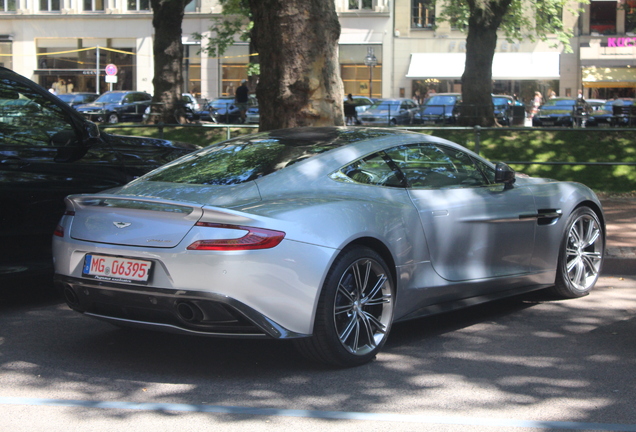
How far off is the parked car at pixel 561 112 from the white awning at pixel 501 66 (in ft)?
51.6

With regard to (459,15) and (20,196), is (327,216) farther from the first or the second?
(459,15)

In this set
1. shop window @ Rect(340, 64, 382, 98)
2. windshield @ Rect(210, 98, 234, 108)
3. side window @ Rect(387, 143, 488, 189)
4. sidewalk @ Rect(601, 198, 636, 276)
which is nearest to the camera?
side window @ Rect(387, 143, 488, 189)

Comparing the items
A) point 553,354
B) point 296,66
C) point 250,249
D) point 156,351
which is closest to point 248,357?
point 156,351

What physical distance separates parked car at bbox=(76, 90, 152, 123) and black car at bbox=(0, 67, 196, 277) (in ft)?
94.1

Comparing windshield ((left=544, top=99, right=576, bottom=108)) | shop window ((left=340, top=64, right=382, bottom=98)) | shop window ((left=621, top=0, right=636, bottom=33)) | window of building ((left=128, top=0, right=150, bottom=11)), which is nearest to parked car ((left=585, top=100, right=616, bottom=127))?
windshield ((left=544, top=99, right=576, bottom=108))

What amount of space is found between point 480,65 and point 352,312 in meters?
19.4

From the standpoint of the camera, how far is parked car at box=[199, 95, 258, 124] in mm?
33031

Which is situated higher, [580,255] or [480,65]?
[480,65]

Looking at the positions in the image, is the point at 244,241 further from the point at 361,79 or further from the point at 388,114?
the point at 361,79

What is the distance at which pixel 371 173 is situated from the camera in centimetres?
527

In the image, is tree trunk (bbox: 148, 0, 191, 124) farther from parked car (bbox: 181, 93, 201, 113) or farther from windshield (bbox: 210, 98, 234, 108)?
windshield (bbox: 210, 98, 234, 108)

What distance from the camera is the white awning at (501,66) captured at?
48625mm

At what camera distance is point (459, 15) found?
36625mm

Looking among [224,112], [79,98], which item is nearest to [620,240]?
[224,112]
